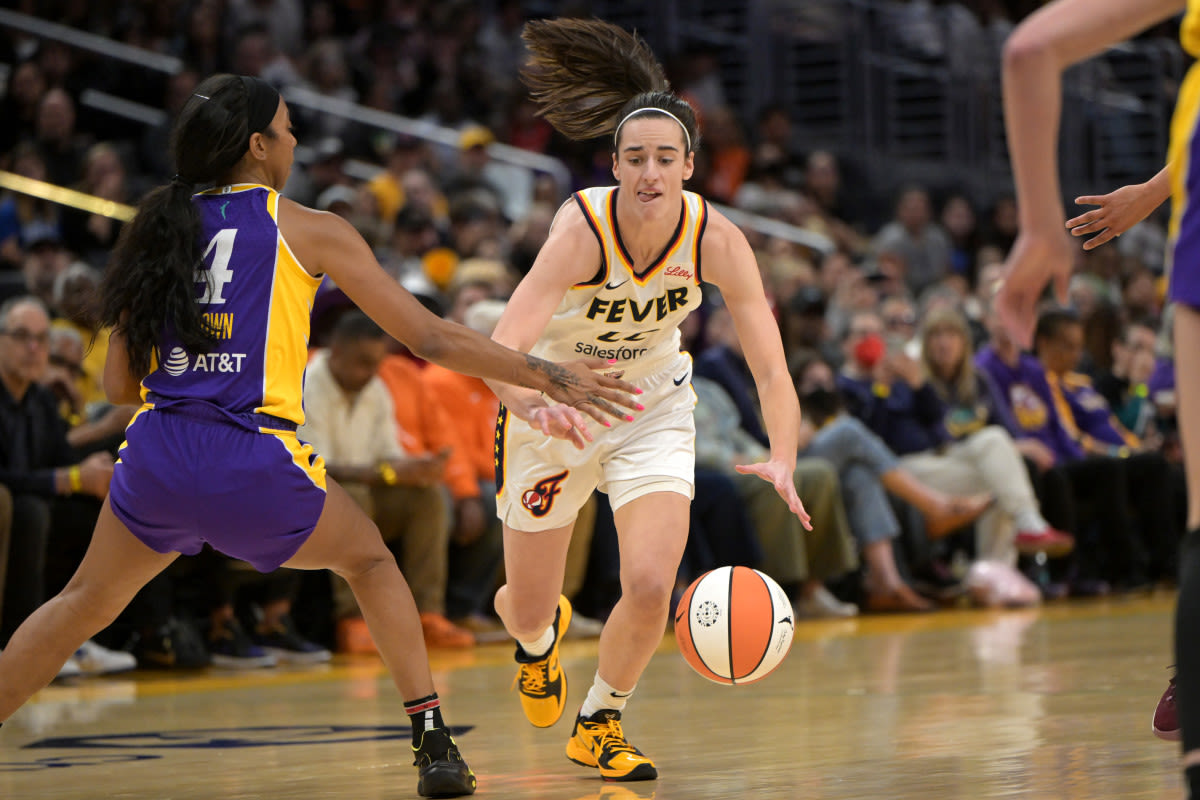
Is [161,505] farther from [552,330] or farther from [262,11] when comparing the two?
[262,11]

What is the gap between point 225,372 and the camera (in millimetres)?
4148

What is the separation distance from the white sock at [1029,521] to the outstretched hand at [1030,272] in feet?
28.3

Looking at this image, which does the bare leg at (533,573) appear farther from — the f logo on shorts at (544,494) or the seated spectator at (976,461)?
the seated spectator at (976,461)

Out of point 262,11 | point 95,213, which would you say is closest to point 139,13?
point 262,11

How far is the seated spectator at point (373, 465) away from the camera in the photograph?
8.70m

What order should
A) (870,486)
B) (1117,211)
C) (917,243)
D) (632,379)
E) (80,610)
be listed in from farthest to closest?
(917,243) → (870,486) → (632,379) → (80,610) → (1117,211)

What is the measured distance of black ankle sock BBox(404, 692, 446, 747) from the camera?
14.4ft

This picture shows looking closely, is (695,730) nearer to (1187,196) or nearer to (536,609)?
(536,609)

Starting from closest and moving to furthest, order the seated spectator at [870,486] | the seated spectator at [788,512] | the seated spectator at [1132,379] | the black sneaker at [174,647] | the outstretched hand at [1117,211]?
the outstretched hand at [1117,211]
the black sneaker at [174,647]
the seated spectator at [788,512]
the seated spectator at [870,486]
the seated spectator at [1132,379]

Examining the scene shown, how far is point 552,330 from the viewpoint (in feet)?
17.0

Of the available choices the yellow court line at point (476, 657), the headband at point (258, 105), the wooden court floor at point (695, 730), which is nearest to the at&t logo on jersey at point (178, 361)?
the headband at point (258, 105)

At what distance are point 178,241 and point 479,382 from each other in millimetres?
5559

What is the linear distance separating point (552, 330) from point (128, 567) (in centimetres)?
160

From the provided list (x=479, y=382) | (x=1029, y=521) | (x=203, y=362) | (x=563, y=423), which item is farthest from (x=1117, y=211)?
(x=1029, y=521)
